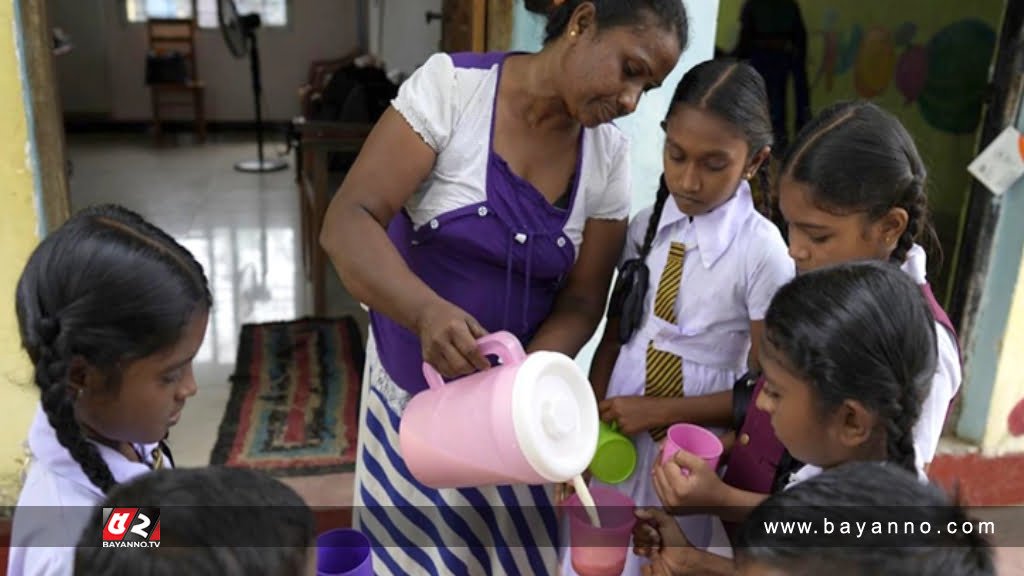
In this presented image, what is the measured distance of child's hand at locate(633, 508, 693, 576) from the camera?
126 centimetres

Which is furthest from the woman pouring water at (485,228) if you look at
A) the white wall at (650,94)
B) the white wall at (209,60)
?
the white wall at (209,60)

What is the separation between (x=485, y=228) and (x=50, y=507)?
71cm

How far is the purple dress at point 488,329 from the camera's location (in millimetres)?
1376

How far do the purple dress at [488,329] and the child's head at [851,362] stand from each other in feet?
1.41

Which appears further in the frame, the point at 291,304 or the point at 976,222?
the point at 291,304

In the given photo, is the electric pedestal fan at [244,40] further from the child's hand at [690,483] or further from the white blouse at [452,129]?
the child's hand at [690,483]

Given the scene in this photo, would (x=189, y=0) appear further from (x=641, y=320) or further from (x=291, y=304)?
(x=641, y=320)

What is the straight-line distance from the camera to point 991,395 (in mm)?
2531

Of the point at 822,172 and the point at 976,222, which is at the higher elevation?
the point at 822,172

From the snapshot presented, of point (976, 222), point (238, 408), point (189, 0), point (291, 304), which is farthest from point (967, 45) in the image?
point (189, 0)

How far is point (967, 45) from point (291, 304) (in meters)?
4.47

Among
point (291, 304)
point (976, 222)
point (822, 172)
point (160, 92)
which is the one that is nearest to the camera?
point (822, 172)

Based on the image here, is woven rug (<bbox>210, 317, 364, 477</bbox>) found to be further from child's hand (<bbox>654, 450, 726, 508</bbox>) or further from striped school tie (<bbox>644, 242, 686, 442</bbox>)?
child's hand (<bbox>654, 450, 726, 508</bbox>)

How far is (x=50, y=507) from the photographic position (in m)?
0.97
